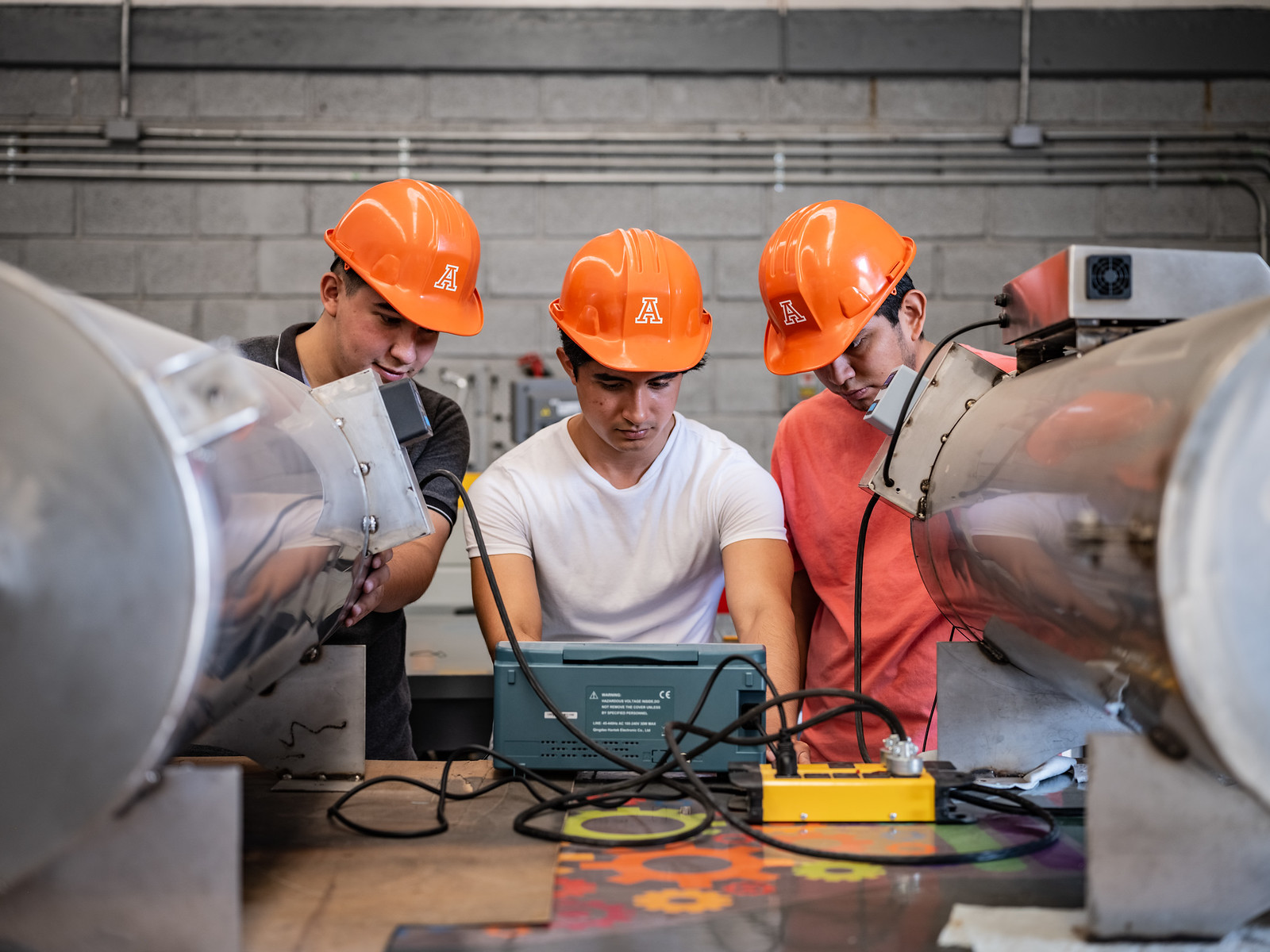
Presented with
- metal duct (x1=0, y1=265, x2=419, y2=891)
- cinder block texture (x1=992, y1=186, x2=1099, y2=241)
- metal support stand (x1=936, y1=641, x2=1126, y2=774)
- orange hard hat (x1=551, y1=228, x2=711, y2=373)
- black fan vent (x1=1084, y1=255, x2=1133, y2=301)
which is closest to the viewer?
metal duct (x1=0, y1=265, x2=419, y2=891)

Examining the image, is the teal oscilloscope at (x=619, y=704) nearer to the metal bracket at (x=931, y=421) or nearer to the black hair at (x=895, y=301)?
the metal bracket at (x=931, y=421)

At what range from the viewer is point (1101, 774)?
63cm

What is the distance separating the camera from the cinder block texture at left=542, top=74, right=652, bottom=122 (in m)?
2.97

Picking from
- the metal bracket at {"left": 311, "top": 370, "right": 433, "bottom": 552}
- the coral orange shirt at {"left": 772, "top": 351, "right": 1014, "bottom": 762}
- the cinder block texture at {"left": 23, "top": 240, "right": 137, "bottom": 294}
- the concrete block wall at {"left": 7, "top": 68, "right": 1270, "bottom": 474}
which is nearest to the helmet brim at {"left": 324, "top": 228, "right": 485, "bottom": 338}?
the metal bracket at {"left": 311, "top": 370, "right": 433, "bottom": 552}

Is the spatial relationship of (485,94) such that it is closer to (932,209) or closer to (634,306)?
(932,209)

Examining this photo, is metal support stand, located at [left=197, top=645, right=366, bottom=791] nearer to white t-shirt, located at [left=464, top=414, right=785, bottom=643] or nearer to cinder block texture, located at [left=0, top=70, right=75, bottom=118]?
white t-shirt, located at [left=464, top=414, right=785, bottom=643]

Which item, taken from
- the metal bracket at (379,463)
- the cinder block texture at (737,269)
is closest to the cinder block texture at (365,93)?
the cinder block texture at (737,269)

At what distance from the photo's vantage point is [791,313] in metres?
1.50

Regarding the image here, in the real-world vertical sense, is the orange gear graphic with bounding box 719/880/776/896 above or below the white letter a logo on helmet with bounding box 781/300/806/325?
below

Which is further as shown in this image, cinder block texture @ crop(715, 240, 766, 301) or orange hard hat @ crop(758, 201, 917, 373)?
cinder block texture @ crop(715, 240, 766, 301)

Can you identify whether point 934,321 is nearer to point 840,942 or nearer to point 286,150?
point 286,150

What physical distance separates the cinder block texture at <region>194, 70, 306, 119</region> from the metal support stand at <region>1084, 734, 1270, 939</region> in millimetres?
2989

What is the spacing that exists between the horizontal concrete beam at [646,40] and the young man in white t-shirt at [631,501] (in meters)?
1.71

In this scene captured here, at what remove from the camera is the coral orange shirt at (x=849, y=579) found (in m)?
1.45
